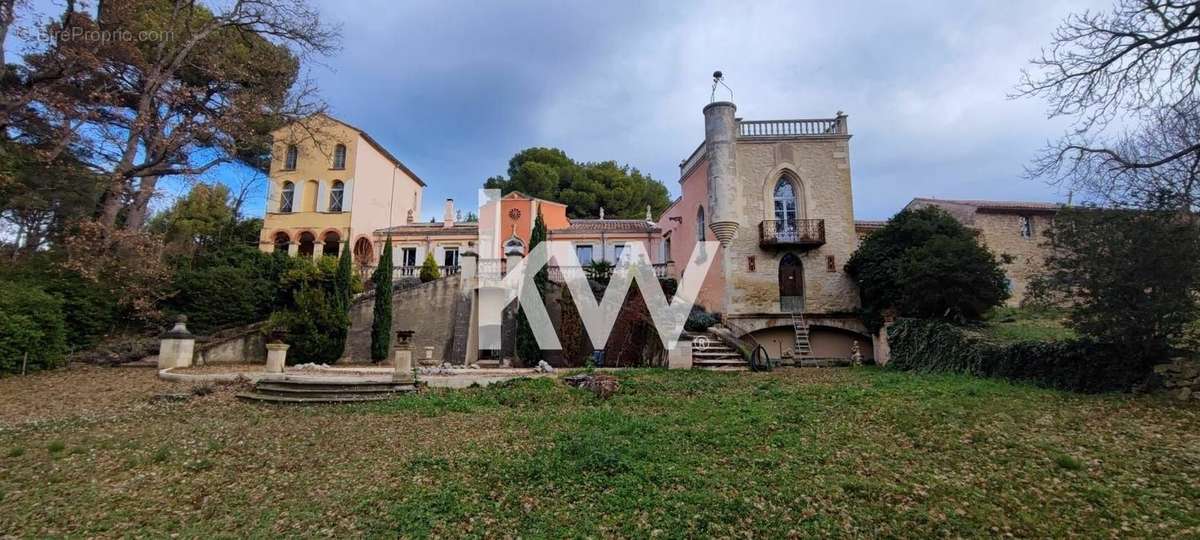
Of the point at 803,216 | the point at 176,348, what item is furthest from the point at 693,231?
the point at 176,348

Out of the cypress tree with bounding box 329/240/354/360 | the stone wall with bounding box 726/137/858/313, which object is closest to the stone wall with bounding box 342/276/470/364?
the cypress tree with bounding box 329/240/354/360

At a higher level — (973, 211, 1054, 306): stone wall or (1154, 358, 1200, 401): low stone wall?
(973, 211, 1054, 306): stone wall

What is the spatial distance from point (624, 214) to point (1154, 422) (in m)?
28.9

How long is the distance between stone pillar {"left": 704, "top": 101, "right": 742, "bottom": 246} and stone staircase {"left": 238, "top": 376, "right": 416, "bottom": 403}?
1155cm

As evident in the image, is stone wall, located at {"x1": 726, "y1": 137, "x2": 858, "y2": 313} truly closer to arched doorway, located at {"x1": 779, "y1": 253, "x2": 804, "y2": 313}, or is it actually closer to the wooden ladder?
arched doorway, located at {"x1": 779, "y1": 253, "x2": 804, "y2": 313}

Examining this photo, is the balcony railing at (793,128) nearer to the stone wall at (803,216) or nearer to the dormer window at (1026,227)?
the stone wall at (803,216)

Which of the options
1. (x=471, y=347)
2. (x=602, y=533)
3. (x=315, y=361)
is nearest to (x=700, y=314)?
(x=471, y=347)

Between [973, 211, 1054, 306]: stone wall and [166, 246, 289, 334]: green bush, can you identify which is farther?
[973, 211, 1054, 306]: stone wall

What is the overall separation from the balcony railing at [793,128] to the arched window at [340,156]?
63.1ft

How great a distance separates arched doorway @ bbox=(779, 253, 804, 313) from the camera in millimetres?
17828

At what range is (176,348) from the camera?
1253 cm

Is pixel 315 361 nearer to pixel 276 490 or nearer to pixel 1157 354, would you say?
pixel 276 490

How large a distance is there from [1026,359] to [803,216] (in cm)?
939

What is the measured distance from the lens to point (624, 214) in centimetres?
3406
